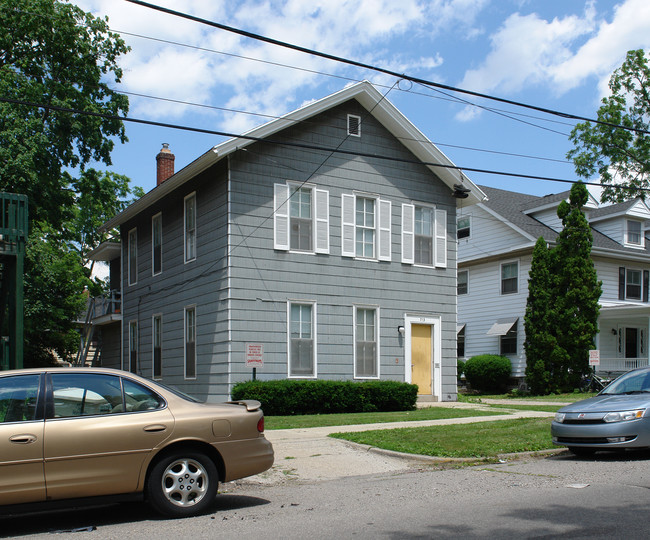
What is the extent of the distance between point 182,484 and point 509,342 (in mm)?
26411

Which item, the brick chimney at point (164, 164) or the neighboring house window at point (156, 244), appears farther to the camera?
the brick chimney at point (164, 164)

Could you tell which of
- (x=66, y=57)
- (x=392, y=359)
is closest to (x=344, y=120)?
(x=392, y=359)

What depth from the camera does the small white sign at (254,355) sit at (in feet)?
58.4

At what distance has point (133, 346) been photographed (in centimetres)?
2538

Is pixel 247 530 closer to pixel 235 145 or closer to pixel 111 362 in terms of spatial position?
pixel 235 145

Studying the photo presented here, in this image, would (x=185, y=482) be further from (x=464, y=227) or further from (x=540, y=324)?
(x=464, y=227)

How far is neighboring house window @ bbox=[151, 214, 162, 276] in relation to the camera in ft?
77.0

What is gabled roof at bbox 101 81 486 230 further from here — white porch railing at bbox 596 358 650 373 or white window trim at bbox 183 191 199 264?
white porch railing at bbox 596 358 650 373

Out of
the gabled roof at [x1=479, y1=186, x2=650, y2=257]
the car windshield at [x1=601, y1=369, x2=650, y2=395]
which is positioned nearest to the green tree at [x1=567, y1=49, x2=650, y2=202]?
the gabled roof at [x1=479, y1=186, x2=650, y2=257]

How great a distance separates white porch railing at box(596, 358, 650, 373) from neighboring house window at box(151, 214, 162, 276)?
19585 mm

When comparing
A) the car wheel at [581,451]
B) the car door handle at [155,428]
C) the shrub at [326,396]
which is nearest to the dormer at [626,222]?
the shrub at [326,396]

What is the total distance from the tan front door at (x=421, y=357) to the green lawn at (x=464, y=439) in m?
7.25

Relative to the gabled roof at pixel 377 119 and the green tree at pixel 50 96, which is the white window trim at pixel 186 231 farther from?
the green tree at pixel 50 96

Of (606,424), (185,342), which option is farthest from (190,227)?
(606,424)
